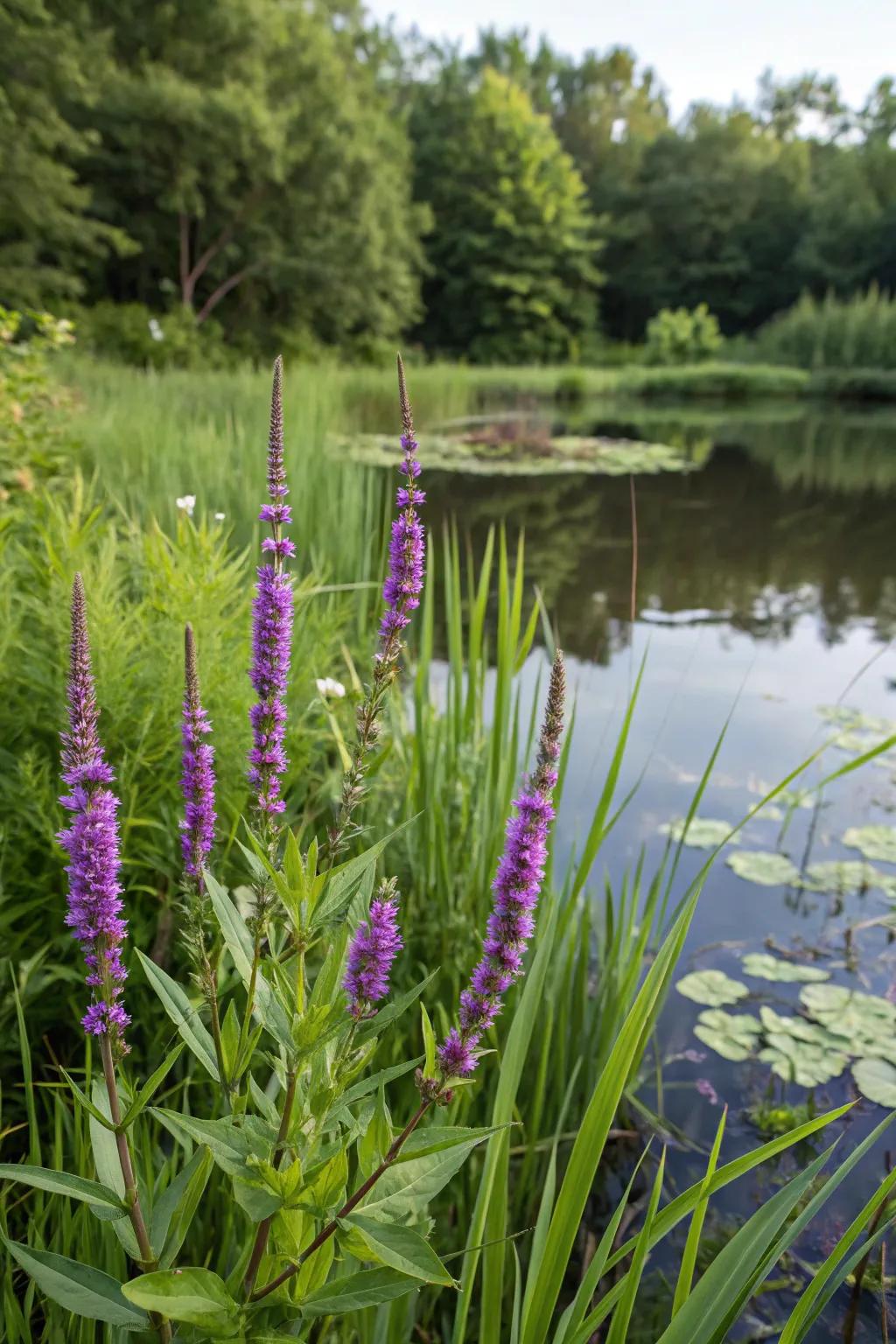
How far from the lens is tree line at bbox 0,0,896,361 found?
68.9 feet

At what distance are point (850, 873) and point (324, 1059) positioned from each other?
3148 mm

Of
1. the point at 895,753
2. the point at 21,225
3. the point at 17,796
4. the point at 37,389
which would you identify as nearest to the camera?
the point at 17,796

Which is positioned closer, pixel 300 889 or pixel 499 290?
pixel 300 889

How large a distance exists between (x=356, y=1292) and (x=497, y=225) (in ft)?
143

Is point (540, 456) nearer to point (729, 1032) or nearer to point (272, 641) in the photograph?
point (729, 1032)

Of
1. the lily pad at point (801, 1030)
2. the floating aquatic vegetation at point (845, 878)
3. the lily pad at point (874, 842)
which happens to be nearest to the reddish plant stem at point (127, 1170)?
the lily pad at point (801, 1030)

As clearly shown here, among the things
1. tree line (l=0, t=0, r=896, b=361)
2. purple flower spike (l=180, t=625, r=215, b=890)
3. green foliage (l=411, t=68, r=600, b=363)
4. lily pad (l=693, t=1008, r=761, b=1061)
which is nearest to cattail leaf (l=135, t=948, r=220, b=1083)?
purple flower spike (l=180, t=625, r=215, b=890)

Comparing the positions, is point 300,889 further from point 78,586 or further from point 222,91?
point 222,91

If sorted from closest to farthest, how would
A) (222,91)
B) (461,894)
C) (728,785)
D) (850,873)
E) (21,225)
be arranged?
(461,894), (850,873), (728,785), (21,225), (222,91)

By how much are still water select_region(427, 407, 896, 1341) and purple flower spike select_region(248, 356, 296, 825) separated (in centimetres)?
60

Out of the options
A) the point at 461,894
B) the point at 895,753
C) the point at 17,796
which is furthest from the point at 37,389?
the point at 895,753

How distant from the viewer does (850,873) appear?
3512 millimetres

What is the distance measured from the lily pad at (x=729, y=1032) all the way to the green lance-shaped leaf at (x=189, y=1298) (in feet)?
6.84

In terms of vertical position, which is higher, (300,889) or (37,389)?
(37,389)
